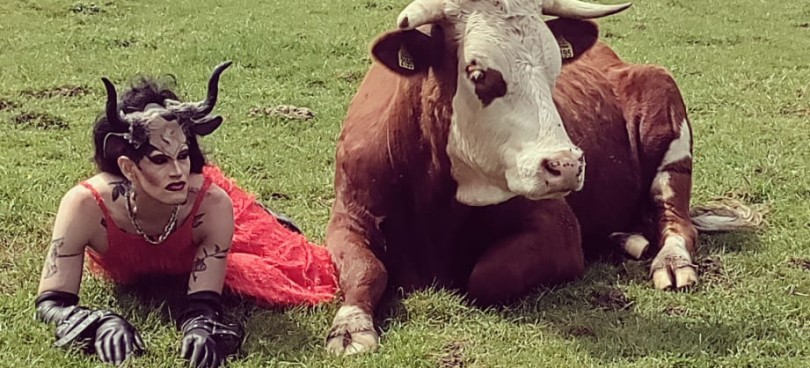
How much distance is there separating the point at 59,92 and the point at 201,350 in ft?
18.8

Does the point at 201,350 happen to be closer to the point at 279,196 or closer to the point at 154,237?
the point at 154,237

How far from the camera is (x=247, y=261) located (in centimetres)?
515

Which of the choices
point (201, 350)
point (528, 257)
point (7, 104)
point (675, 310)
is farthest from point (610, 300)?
point (7, 104)

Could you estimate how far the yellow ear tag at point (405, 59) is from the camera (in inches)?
188

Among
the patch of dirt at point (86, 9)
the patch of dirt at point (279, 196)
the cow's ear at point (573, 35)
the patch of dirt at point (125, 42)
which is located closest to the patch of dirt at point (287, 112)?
the patch of dirt at point (279, 196)

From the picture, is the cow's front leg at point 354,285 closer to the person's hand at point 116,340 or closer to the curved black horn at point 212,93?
the person's hand at point 116,340

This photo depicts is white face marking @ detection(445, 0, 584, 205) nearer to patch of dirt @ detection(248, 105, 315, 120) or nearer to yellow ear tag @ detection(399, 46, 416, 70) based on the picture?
yellow ear tag @ detection(399, 46, 416, 70)

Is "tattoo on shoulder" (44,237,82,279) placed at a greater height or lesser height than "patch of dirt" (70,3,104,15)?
greater

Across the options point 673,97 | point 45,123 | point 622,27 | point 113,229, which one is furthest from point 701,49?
point 113,229

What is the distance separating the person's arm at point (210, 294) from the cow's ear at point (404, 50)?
891mm

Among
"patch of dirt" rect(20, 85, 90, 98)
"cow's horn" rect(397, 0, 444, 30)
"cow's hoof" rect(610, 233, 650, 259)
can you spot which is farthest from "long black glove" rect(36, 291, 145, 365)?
"patch of dirt" rect(20, 85, 90, 98)

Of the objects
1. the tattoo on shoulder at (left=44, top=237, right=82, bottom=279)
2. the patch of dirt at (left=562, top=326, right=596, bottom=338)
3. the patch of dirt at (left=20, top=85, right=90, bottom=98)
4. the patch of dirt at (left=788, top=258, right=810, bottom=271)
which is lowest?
the patch of dirt at (left=788, top=258, right=810, bottom=271)

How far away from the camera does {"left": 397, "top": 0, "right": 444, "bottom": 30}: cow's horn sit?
4.68m

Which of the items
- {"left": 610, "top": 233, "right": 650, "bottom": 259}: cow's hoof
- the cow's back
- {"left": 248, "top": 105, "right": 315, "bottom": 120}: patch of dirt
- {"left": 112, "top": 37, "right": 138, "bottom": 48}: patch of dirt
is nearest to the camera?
{"left": 610, "top": 233, "right": 650, "bottom": 259}: cow's hoof
